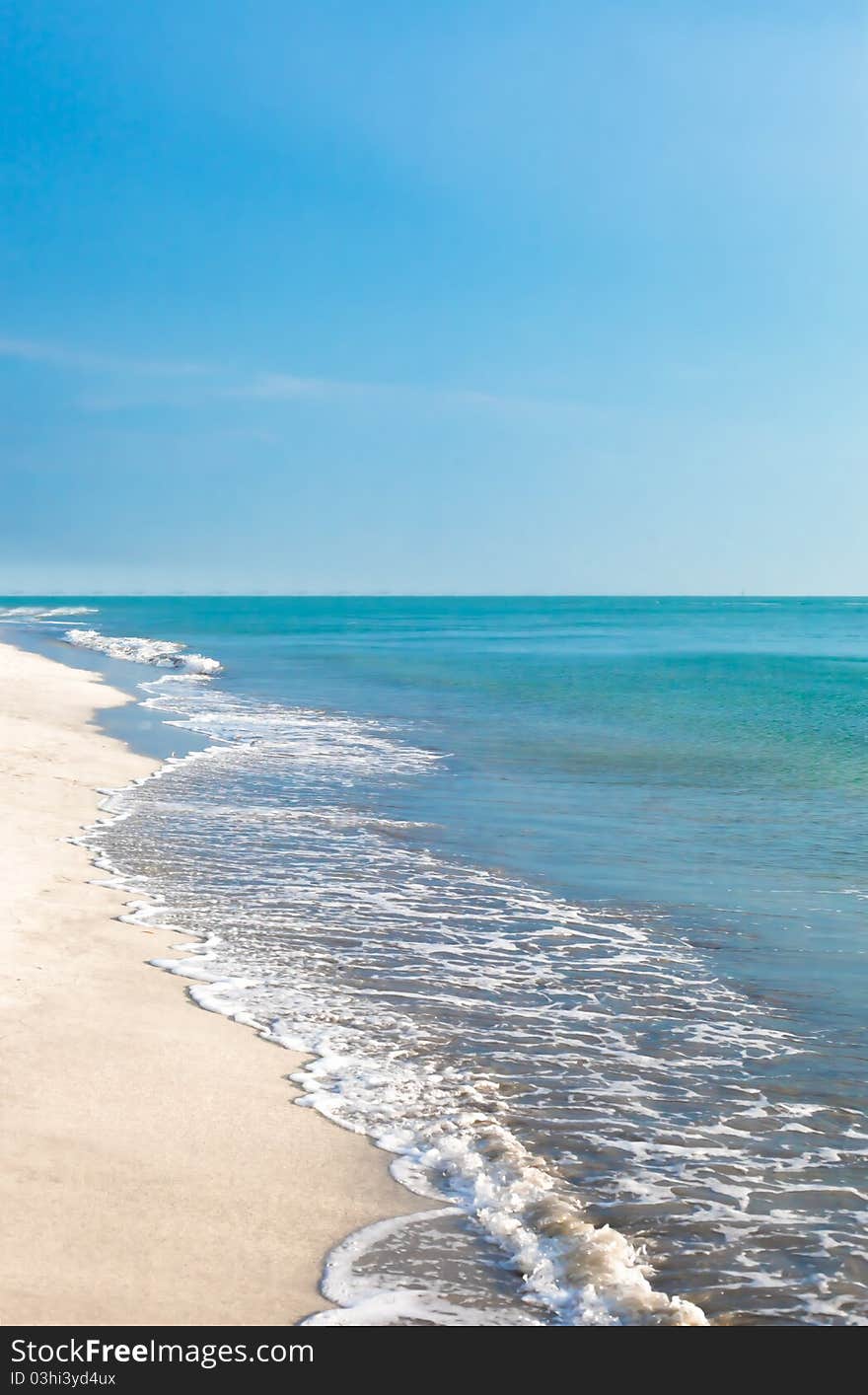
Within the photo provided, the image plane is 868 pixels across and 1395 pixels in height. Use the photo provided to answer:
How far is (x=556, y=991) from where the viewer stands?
29.2ft

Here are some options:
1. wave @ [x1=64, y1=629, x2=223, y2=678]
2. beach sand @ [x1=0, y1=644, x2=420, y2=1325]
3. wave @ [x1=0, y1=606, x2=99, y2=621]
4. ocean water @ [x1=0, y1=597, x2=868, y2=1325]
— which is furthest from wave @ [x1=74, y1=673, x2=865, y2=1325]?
wave @ [x1=0, y1=606, x2=99, y2=621]

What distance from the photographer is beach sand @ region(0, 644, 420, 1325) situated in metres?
4.52

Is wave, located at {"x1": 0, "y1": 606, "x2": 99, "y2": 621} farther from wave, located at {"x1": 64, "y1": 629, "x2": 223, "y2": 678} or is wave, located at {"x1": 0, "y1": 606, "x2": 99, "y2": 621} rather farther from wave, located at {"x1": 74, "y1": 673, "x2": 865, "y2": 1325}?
wave, located at {"x1": 74, "y1": 673, "x2": 865, "y2": 1325}

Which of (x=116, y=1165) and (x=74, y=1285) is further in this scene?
(x=116, y=1165)

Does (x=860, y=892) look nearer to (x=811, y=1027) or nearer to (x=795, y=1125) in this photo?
(x=811, y=1027)

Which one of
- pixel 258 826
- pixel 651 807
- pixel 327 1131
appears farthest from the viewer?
pixel 651 807

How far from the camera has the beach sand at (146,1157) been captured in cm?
452

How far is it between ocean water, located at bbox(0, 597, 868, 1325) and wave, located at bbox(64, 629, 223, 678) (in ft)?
80.1

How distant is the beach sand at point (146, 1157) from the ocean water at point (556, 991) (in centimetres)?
28

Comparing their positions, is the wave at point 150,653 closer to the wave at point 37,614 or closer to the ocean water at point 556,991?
the ocean water at point 556,991

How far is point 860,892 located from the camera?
1199 cm
